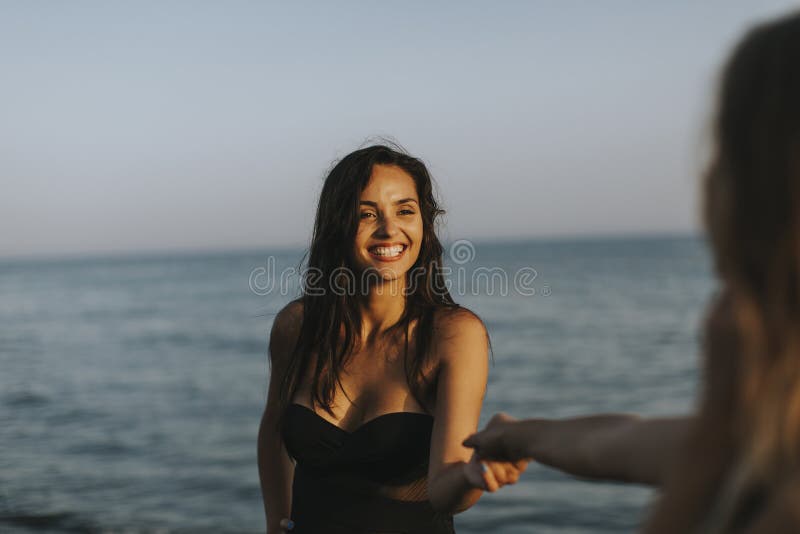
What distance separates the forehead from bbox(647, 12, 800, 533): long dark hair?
2.46 meters

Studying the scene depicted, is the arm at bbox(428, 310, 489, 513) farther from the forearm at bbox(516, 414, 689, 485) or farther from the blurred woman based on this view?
the blurred woman

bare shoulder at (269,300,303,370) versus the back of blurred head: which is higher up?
the back of blurred head

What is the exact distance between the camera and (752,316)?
1101 mm

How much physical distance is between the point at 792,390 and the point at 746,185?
0.91 ft

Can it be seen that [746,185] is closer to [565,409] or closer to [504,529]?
[504,529]

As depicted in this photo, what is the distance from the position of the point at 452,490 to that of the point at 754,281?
63.8 inches

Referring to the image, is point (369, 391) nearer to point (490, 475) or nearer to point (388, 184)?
point (388, 184)

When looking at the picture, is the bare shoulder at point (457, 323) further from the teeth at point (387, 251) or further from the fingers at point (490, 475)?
the fingers at point (490, 475)

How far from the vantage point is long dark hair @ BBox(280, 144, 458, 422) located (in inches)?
138

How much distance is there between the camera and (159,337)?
29891mm

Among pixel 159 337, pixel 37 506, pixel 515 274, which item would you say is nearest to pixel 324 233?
pixel 37 506

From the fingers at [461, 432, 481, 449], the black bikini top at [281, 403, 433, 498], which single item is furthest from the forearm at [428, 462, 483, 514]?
the black bikini top at [281, 403, 433, 498]

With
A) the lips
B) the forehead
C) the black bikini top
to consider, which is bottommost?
the black bikini top

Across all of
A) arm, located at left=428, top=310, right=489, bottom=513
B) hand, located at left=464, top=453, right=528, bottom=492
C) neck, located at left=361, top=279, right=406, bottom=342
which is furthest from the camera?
neck, located at left=361, top=279, right=406, bottom=342
